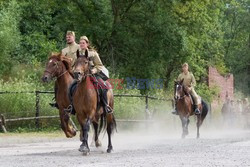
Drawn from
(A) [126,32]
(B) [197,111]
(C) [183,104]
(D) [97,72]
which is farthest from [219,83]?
(D) [97,72]

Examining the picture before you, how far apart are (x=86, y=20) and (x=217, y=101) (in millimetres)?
18674

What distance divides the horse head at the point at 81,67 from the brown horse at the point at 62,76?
1583mm

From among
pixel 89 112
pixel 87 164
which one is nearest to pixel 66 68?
pixel 89 112

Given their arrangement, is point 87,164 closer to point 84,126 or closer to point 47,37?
point 84,126

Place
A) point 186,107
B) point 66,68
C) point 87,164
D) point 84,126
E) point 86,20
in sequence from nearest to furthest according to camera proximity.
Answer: point 87,164, point 84,126, point 66,68, point 186,107, point 86,20

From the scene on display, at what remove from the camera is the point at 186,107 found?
27.5 metres

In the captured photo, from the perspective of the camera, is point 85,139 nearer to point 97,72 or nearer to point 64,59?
point 97,72

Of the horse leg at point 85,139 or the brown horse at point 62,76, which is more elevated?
the brown horse at point 62,76

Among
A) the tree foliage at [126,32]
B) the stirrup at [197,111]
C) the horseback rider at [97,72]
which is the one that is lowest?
the stirrup at [197,111]

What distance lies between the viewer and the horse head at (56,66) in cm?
1764

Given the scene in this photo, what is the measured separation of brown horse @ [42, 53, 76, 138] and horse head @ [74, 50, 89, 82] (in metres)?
1.58

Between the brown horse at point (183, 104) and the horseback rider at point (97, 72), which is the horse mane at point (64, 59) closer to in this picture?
the horseback rider at point (97, 72)

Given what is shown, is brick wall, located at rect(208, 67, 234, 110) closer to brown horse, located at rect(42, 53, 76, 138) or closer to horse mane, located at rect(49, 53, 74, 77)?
brown horse, located at rect(42, 53, 76, 138)

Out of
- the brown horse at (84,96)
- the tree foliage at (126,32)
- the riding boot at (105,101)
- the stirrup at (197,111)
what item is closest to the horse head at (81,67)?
the brown horse at (84,96)
